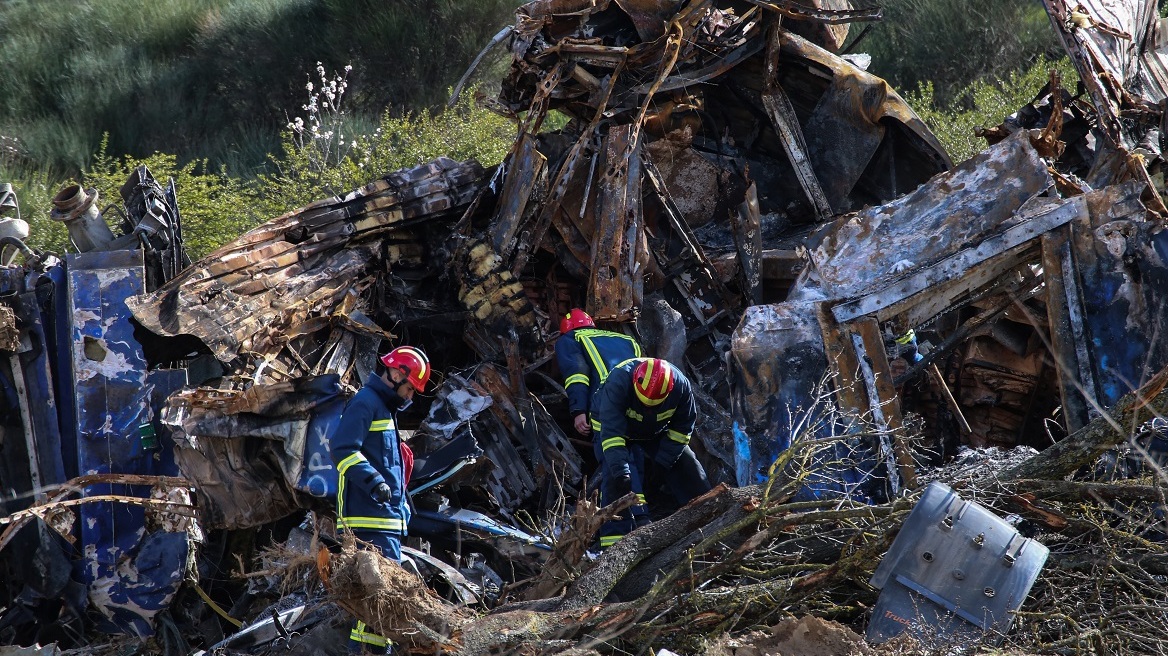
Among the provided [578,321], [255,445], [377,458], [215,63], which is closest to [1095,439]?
[377,458]

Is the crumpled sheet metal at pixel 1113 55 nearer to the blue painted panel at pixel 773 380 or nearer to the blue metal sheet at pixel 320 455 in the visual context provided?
the blue painted panel at pixel 773 380

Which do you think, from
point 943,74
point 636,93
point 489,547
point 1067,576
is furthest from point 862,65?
point 943,74

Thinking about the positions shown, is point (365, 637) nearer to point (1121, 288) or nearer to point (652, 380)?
point (652, 380)

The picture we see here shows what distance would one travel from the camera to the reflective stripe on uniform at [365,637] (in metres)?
4.37

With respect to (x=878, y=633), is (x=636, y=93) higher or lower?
higher

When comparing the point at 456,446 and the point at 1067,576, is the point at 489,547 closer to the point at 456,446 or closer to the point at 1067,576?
the point at 456,446

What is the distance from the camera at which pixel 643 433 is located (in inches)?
234

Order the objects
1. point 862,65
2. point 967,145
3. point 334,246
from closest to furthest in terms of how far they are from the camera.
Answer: point 334,246, point 862,65, point 967,145

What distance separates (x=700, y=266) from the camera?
296 inches

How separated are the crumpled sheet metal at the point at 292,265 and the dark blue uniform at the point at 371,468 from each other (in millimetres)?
1407

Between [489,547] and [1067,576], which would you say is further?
[489,547]

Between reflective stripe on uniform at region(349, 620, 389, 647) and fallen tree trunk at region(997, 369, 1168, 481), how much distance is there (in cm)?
Answer: 252

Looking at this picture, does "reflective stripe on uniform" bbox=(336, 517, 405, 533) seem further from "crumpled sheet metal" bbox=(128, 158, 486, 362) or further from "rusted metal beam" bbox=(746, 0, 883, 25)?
"rusted metal beam" bbox=(746, 0, 883, 25)

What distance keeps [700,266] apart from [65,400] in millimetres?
4260
